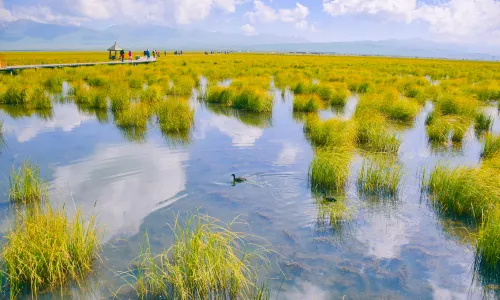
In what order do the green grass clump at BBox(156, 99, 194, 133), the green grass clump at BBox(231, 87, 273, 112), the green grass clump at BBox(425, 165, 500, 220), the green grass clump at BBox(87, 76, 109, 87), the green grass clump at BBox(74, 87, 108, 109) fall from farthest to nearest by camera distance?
the green grass clump at BBox(87, 76, 109, 87) < the green grass clump at BBox(74, 87, 108, 109) < the green grass clump at BBox(231, 87, 273, 112) < the green grass clump at BBox(156, 99, 194, 133) < the green grass clump at BBox(425, 165, 500, 220)

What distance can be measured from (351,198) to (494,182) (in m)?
2.88

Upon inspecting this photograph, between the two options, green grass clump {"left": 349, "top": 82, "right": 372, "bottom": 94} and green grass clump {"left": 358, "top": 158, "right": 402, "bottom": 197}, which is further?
green grass clump {"left": 349, "top": 82, "right": 372, "bottom": 94}

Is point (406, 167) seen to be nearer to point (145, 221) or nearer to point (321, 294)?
point (321, 294)

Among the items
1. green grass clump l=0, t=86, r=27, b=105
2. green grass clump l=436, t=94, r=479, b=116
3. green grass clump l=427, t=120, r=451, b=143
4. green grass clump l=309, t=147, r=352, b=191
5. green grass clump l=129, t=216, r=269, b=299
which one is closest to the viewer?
green grass clump l=129, t=216, r=269, b=299

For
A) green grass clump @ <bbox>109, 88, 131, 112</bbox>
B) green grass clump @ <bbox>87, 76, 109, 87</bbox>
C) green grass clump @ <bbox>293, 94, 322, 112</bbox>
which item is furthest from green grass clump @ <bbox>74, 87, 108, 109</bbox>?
green grass clump @ <bbox>293, 94, 322, 112</bbox>

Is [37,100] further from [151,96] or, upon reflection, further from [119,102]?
[151,96]

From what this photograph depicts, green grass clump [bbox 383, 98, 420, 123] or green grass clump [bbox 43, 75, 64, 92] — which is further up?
green grass clump [bbox 43, 75, 64, 92]

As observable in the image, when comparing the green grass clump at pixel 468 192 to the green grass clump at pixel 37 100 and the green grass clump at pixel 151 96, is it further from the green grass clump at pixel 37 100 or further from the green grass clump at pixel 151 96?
the green grass clump at pixel 37 100

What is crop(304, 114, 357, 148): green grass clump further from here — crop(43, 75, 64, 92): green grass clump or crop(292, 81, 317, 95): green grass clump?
crop(43, 75, 64, 92): green grass clump

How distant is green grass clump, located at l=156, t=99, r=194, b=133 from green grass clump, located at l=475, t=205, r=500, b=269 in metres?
11.5

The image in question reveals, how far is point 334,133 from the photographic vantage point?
1277cm

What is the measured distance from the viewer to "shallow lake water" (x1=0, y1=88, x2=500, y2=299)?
596 centimetres

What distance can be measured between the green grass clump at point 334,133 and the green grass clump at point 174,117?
17.4 feet

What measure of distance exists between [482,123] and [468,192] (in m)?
10.9
